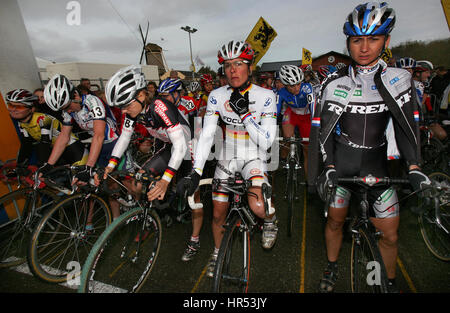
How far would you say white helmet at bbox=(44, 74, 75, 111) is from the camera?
3.39m

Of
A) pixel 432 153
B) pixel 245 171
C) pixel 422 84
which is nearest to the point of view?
pixel 245 171

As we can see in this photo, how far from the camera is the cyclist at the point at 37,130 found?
378 cm

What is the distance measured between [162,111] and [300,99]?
3667mm

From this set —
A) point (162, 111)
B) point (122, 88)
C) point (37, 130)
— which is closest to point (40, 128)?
point (37, 130)

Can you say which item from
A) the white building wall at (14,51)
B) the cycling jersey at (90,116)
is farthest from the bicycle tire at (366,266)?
the white building wall at (14,51)

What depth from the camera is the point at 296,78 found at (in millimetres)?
4973

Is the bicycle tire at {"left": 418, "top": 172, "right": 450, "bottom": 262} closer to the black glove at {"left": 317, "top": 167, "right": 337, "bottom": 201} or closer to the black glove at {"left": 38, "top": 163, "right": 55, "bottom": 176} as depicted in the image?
the black glove at {"left": 317, "top": 167, "right": 337, "bottom": 201}

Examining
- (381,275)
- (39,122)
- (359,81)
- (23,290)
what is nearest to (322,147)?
(359,81)

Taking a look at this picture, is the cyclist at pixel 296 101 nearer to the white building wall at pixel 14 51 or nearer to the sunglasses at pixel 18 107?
the sunglasses at pixel 18 107

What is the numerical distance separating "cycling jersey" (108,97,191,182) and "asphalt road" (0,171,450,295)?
1520mm

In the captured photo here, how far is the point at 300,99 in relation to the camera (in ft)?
17.3

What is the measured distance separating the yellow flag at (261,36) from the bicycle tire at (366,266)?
310 inches

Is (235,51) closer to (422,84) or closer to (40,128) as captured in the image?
(40,128)

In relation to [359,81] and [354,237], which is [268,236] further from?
[359,81]
